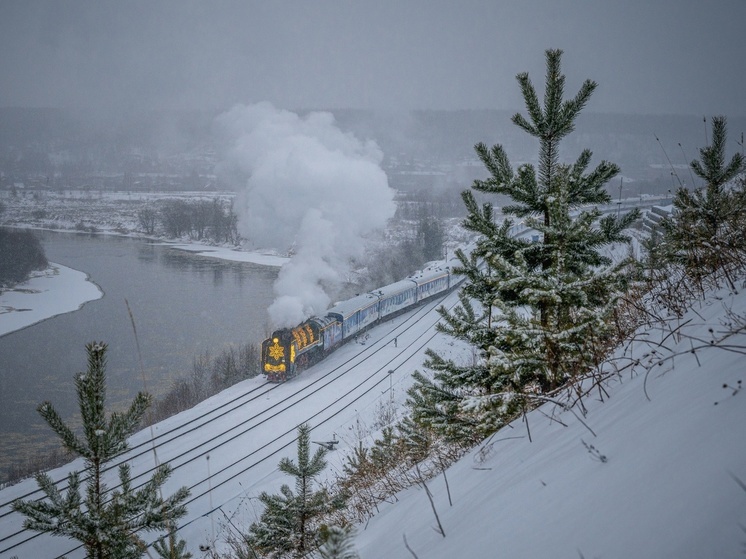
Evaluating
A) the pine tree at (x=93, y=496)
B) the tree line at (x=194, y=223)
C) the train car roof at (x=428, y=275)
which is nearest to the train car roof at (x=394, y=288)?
the train car roof at (x=428, y=275)

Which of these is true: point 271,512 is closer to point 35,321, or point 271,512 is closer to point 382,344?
point 382,344

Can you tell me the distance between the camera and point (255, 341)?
32.5 m

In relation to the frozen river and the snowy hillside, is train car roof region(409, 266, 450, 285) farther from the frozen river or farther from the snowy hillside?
the snowy hillside

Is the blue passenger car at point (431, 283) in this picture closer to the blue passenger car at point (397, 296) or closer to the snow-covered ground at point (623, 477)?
the blue passenger car at point (397, 296)

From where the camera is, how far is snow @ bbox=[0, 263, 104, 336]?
132 feet

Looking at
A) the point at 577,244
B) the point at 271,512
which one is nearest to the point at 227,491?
the point at 271,512

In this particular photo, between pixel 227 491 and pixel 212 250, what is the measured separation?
6206 cm

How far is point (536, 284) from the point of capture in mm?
3217

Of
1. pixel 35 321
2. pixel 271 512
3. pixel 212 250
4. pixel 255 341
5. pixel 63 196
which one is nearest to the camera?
pixel 271 512

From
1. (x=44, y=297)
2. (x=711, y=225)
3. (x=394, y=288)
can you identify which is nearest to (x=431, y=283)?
(x=394, y=288)

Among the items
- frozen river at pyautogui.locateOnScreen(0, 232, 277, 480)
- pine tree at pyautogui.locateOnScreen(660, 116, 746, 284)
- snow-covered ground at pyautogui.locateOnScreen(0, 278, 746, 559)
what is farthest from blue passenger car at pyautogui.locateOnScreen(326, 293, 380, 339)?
snow-covered ground at pyautogui.locateOnScreen(0, 278, 746, 559)

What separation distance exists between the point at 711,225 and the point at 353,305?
26237mm

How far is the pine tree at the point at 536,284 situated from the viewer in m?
3.12

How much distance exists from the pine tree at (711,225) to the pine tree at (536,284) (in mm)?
483
